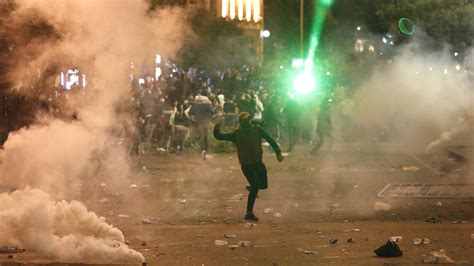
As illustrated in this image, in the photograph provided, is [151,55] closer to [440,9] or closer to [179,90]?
[179,90]

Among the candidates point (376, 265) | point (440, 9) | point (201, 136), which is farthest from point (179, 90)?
point (440, 9)

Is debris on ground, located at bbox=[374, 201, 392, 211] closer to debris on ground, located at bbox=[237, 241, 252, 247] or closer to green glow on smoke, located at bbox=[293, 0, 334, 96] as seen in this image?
debris on ground, located at bbox=[237, 241, 252, 247]

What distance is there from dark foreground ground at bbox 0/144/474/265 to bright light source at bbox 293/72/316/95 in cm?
1096

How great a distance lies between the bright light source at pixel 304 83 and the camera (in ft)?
115

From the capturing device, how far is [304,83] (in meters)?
37.2

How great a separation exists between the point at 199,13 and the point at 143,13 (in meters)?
13.1

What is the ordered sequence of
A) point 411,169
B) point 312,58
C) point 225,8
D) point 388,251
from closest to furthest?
1. point 388,251
2. point 411,169
3. point 225,8
4. point 312,58

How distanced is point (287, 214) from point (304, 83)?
22307mm

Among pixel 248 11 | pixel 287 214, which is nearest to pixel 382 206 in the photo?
pixel 287 214

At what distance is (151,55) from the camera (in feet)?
66.6

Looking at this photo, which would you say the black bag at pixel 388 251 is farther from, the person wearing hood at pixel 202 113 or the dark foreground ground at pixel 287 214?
the person wearing hood at pixel 202 113

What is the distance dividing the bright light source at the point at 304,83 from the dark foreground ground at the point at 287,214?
1096 centimetres

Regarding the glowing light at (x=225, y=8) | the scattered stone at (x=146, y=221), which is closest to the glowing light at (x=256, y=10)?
the glowing light at (x=225, y=8)

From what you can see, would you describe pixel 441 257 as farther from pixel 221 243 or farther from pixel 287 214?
pixel 287 214
